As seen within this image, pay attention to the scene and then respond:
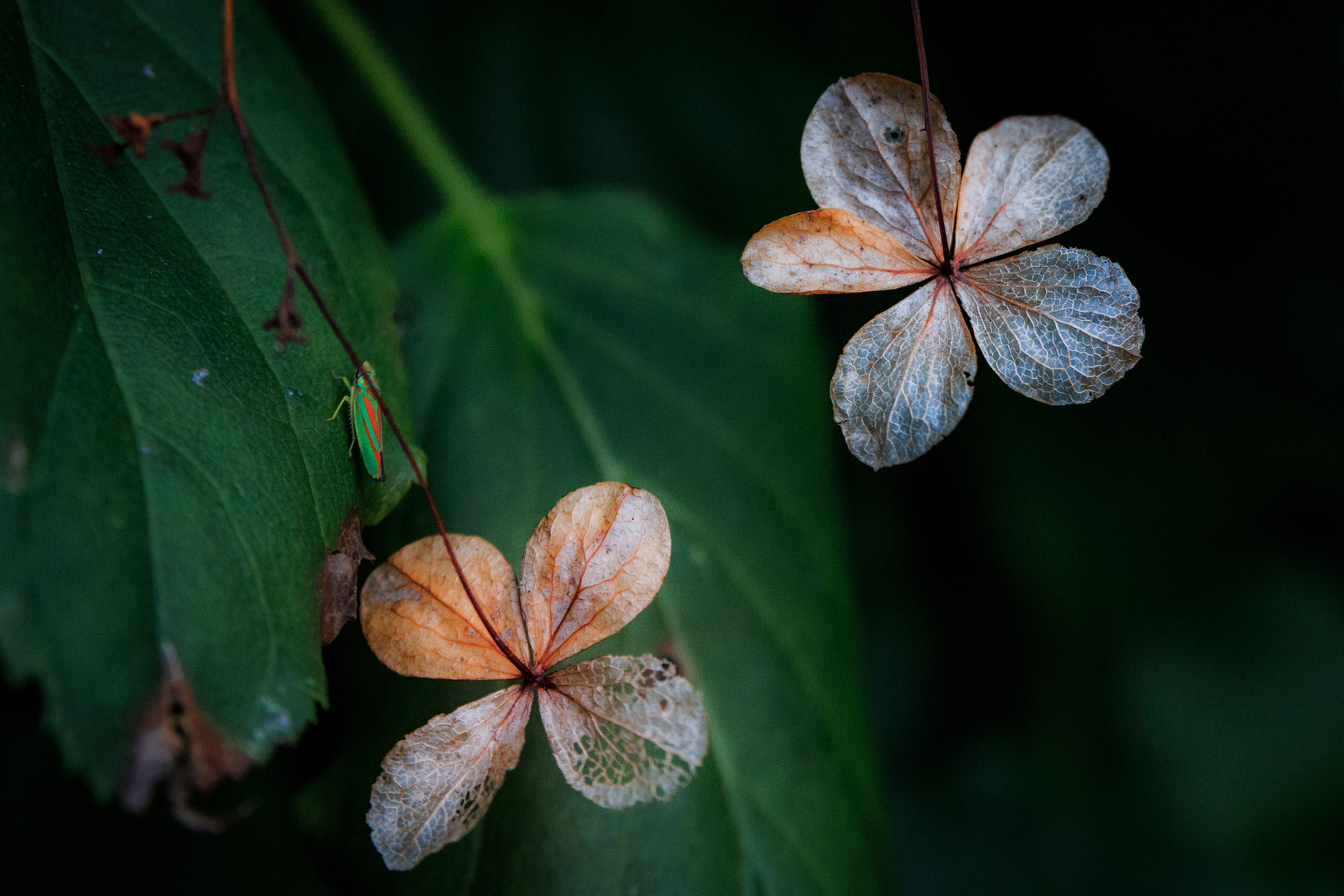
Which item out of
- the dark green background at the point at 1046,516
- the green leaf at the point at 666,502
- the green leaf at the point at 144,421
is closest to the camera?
the green leaf at the point at 144,421

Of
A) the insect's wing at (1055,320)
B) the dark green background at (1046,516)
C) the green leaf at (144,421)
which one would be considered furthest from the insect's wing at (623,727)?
the dark green background at (1046,516)

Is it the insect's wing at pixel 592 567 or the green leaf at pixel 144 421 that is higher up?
the green leaf at pixel 144 421

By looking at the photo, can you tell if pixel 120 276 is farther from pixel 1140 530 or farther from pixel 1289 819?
pixel 1289 819

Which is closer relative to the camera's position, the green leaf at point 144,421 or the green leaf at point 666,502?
the green leaf at point 144,421

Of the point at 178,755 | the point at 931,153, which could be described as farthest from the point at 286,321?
the point at 931,153

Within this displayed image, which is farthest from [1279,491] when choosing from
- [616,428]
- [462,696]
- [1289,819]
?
[462,696]

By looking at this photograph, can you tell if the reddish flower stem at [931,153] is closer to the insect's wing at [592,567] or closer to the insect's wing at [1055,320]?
the insect's wing at [1055,320]
